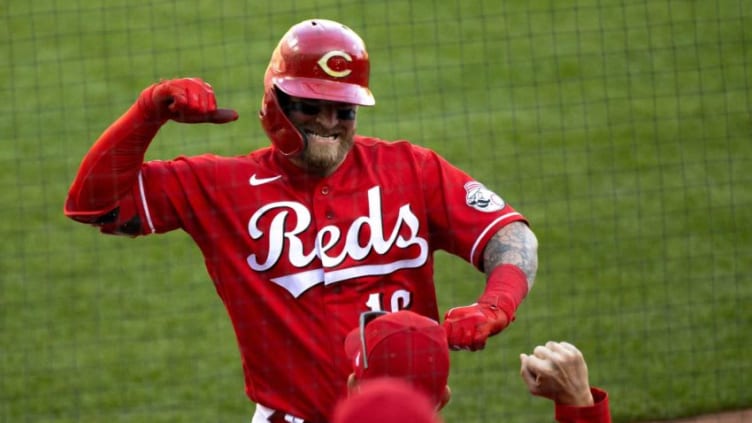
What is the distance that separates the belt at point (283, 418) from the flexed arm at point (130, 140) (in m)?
0.90

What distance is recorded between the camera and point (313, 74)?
4.67 meters

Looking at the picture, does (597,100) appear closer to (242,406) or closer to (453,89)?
A: (453,89)

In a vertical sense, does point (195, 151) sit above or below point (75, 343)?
above

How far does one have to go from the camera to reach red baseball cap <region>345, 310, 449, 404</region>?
3.14 metres

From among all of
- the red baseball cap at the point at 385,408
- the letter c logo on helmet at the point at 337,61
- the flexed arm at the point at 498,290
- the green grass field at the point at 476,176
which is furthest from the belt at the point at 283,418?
the green grass field at the point at 476,176

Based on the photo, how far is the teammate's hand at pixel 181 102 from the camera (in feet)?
14.5

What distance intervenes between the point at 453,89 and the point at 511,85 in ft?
1.39

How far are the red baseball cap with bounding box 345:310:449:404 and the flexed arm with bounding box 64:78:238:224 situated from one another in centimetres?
138

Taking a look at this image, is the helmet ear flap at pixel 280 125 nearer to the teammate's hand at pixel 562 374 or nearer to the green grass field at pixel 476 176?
the teammate's hand at pixel 562 374

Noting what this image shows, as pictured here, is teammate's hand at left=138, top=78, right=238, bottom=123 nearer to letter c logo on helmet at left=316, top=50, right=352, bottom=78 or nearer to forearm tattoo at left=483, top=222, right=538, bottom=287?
letter c logo on helmet at left=316, top=50, right=352, bottom=78

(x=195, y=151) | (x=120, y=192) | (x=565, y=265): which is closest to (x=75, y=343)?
(x=195, y=151)

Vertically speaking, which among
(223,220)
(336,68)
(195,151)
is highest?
(336,68)

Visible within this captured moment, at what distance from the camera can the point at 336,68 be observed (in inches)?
184

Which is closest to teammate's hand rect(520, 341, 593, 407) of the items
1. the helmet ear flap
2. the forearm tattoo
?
the forearm tattoo
